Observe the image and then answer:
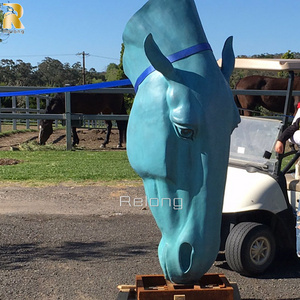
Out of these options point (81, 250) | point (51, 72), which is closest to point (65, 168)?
point (81, 250)

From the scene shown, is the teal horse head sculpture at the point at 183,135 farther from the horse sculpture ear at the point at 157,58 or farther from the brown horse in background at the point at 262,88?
the brown horse in background at the point at 262,88

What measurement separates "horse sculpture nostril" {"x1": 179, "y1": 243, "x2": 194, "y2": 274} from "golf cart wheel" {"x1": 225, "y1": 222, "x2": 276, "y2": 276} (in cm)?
198

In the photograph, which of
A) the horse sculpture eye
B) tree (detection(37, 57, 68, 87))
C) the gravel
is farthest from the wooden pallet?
tree (detection(37, 57, 68, 87))

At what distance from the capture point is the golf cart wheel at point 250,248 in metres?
Answer: 3.53

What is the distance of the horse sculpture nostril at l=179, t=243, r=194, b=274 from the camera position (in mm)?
1634

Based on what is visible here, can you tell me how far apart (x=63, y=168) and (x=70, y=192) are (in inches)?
64.8

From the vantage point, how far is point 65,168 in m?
8.03

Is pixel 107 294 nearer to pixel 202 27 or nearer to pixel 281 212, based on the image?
pixel 281 212

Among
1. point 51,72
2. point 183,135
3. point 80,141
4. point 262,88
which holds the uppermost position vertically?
point 51,72

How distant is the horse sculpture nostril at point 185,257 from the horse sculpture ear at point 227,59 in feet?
2.55

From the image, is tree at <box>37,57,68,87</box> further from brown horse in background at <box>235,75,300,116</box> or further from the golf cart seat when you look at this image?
the golf cart seat

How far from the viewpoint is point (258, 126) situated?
157 inches

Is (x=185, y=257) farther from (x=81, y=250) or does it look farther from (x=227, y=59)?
(x=81, y=250)

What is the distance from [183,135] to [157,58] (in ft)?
1.03
